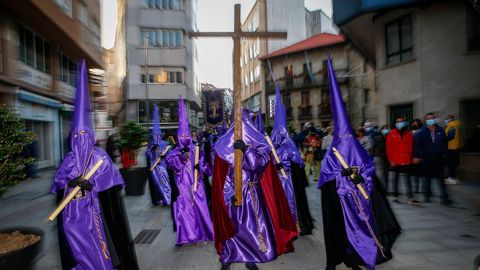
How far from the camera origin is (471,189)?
362 inches

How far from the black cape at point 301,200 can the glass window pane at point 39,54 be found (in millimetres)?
15466

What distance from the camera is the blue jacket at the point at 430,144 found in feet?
24.8

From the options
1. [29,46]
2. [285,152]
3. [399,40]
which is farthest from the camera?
[29,46]

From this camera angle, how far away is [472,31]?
1181 centimetres

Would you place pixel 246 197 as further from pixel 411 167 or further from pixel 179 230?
pixel 411 167

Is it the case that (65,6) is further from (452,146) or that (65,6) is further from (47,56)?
(452,146)

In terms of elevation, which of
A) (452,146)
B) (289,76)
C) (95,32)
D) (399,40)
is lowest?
(452,146)

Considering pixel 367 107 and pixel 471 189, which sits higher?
pixel 367 107

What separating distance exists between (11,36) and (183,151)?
12.6m

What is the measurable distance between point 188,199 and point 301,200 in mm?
2027

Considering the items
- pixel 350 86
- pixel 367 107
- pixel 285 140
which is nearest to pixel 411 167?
pixel 285 140

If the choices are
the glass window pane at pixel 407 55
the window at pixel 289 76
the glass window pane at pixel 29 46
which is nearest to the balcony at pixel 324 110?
the window at pixel 289 76

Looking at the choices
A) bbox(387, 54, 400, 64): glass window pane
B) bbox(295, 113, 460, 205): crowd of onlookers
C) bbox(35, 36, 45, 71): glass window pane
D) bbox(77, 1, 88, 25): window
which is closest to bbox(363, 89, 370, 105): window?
bbox(387, 54, 400, 64): glass window pane

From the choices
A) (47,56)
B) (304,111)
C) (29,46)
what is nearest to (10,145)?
(29,46)
